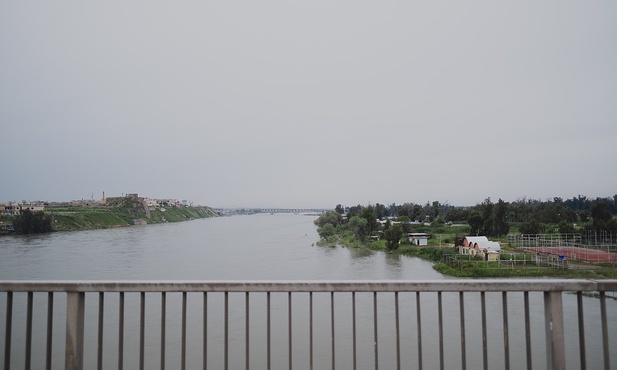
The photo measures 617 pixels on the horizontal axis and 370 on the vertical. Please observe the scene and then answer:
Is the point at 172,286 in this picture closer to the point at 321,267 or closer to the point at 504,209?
the point at 321,267

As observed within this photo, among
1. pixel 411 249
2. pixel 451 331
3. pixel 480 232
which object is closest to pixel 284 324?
pixel 451 331

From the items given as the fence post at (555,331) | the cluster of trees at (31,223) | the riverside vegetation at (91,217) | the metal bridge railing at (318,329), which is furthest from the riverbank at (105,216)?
the fence post at (555,331)

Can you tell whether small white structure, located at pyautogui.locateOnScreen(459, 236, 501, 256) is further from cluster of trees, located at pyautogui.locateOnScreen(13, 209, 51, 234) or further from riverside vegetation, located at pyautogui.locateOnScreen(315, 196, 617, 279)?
cluster of trees, located at pyautogui.locateOnScreen(13, 209, 51, 234)

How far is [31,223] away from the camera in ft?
149

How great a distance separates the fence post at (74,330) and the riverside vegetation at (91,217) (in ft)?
172

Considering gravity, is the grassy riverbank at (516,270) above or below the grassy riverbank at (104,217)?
below

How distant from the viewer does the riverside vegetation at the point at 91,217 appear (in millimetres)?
45562

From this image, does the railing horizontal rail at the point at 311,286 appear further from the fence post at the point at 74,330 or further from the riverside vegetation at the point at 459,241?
the riverside vegetation at the point at 459,241

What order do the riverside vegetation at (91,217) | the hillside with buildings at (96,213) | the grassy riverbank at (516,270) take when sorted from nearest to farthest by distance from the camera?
the grassy riverbank at (516,270), the riverside vegetation at (91,217), the hillside with buildings at (96,213)

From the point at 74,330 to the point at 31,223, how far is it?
53326mm

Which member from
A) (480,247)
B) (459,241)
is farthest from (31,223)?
(480,247)

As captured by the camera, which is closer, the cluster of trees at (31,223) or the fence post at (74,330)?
the fence post at (74,330)

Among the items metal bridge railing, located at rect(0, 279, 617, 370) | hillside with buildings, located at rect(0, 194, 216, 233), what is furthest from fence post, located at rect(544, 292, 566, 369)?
hillside with buildings, located at rect(0, 194, 216, 233)

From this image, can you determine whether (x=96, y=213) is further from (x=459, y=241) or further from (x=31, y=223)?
(x=459, y=241)
